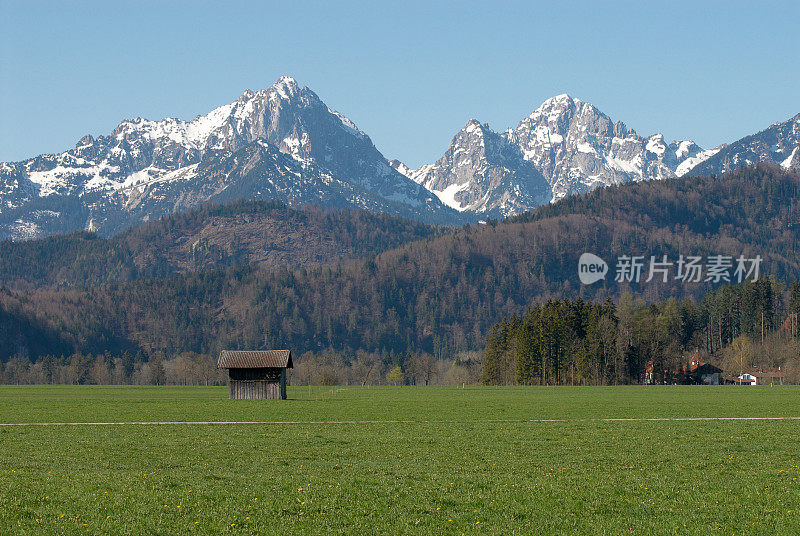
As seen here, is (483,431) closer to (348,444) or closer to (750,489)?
(348,444)

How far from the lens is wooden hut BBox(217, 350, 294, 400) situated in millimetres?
92125

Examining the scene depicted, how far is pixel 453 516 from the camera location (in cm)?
2403

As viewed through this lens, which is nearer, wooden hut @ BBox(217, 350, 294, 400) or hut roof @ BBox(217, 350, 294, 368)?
hut roof @ BBox(217, 350, 294, 368)

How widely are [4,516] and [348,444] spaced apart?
66.5 ft

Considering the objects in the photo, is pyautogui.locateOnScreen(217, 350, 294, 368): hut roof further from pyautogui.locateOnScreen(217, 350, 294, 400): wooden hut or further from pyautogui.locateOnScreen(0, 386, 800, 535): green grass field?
pyautogui.locateOnScreen(0, 386, 800, 535): green grass field

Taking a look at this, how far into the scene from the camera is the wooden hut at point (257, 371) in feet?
302

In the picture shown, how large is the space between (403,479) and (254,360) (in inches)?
2535

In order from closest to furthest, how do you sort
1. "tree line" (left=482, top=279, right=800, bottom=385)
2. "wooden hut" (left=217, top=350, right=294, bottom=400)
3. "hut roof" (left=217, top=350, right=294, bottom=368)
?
"hut roof" (left=217, top=350, right=294, bottom=368) < "wooden hut" (left=217, top=350, right=294, bottom=400) < "tree line" (left=482, top=279, right=800, bottom=385)

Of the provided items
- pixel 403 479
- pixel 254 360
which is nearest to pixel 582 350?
pixel 254 360

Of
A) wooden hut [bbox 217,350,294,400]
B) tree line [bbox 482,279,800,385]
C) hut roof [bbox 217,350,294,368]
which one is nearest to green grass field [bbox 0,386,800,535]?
hut roof [bbox 217,350,294,368]

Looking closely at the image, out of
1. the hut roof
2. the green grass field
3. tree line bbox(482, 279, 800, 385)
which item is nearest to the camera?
the green grass field

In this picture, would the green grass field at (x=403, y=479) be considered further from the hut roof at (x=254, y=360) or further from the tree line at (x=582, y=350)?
the tree line at (x=582, y=350)

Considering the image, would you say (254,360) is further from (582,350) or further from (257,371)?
(582,350)

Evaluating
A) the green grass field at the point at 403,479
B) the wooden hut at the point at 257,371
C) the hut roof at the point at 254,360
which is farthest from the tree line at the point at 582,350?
the green grass field at the point at 403,479
